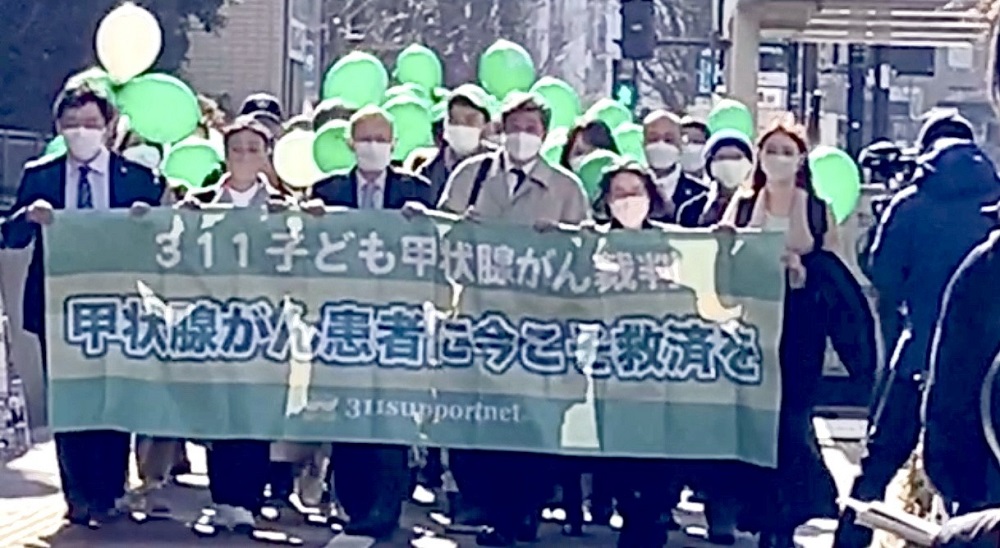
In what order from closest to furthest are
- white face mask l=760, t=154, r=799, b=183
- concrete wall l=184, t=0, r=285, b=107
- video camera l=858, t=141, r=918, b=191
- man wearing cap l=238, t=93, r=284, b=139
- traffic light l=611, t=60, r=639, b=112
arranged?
white face mask l=760, t=154, r=799, b=183
video camera l=858, t=141, r=918, b=191
man wearing cap l=238, t=93, r=284, b=139
traffic light l=611, t=60, r=639, b=112
concrete wall l=184, t=0, r=285, b=107

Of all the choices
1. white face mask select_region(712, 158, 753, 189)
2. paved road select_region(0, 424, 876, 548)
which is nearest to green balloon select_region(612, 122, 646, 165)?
white face mask select_region(712, 158, 753, 189)

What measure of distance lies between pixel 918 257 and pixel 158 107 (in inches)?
171

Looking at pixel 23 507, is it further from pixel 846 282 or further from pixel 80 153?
pixel 846 282

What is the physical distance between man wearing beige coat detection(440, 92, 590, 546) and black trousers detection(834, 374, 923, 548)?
5.69 ft

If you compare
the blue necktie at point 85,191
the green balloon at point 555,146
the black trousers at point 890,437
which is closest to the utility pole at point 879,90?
the green balloon at point 555,146

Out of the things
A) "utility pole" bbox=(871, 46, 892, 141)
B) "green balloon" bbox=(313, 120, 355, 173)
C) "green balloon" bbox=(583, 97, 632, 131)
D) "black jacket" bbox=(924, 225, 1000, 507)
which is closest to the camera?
"black jacket" bbox=(924, 225, 1000, 507)

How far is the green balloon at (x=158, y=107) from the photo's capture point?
39.7ft

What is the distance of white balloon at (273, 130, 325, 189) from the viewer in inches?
456

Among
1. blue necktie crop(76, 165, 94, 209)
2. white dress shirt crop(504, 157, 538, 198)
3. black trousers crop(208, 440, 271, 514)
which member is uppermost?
white dress shirt crop(504, 157, 538, 198)

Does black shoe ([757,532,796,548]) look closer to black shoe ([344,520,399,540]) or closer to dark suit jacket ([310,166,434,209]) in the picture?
black shoe ([344,520,399,540])

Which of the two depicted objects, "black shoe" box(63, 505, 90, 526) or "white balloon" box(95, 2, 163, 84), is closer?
"black shoe" box(63, 505, 90, 526)

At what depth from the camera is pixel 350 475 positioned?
424 inches

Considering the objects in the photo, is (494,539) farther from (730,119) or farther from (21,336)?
(730,119)

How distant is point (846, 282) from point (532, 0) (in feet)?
173
